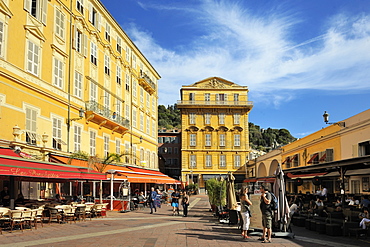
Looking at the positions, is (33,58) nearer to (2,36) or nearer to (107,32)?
(2,36)

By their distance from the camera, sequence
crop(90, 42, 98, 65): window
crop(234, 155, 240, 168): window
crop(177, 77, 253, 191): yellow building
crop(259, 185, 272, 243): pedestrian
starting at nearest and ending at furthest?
crop(259, 185, 272, 243): pedestrian
crop(90, 42, 98, 65): window
crop(234, 155, 240, 168): window
crop(177, 77, 253, 191): yellow building

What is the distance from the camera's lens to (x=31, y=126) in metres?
19.0

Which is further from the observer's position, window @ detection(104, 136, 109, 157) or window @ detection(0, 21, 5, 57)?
window @ detection(104, 136, 109, 157)

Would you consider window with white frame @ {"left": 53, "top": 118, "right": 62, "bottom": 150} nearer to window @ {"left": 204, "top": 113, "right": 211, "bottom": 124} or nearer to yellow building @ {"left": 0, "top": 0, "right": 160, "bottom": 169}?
yellow building @ {"left": 0, "top": 0, "right": 160, "bottom": 169}

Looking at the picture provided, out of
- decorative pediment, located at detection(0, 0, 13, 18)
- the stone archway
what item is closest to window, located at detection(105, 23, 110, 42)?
decorative pediment, located at detection(0, 0, 13, 18)

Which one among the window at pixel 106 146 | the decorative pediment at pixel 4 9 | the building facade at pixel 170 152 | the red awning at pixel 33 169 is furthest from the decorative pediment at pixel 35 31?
the building facade at pixel 170 152

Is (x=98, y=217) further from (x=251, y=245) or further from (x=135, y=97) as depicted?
(x=135, y=97)

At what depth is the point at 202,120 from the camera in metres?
65.9

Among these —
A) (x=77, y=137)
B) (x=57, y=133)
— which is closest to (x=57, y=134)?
(x=57, y=133)

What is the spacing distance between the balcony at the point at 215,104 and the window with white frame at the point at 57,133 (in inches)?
1696

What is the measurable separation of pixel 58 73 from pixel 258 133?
12431 cm

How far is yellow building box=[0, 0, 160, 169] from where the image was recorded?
17.8 meters

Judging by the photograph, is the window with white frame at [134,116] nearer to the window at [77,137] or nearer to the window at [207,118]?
the window at [77,137]

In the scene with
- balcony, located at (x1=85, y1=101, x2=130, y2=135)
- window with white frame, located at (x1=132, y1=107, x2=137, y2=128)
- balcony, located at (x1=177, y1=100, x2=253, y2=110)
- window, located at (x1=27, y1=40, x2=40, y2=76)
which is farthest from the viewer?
balcony, located at (x1=177, y1=100, x2=253, y2=110)
